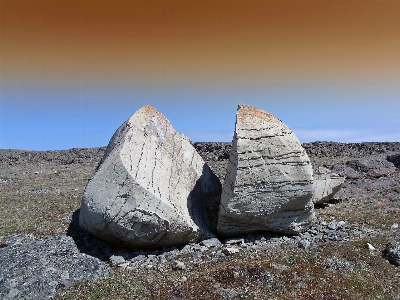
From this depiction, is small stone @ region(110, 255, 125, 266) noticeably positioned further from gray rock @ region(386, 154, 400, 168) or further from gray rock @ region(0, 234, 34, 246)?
gray rock @ region(386, 154, 400, 168)

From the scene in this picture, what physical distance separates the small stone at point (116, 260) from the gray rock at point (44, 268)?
16.0 inches

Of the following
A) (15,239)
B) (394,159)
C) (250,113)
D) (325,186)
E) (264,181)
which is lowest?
(15,239)

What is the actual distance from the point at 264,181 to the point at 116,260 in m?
5.88

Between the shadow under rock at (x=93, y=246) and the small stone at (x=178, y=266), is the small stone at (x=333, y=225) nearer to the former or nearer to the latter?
the small stone at (x=178, y=266)

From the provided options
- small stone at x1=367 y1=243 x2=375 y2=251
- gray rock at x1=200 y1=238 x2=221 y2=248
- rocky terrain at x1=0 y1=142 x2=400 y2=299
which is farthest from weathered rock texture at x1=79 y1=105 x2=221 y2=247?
small stone at x1=367 y1=243 x2=375 y2=251

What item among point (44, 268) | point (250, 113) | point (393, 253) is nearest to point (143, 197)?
point (44, 268)

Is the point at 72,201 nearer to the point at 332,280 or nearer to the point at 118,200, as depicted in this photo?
the point at 118,200

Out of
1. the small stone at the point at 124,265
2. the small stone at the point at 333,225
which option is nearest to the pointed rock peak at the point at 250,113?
the small stone at the point at 333,225

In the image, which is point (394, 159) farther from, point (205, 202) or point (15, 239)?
point (15, 239)

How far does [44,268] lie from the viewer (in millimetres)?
13203

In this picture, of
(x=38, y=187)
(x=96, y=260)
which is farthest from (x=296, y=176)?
(x=38, y=187)

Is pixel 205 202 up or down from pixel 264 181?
down

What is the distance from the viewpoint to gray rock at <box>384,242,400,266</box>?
1325cm

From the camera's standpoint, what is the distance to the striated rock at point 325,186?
70.1ft
